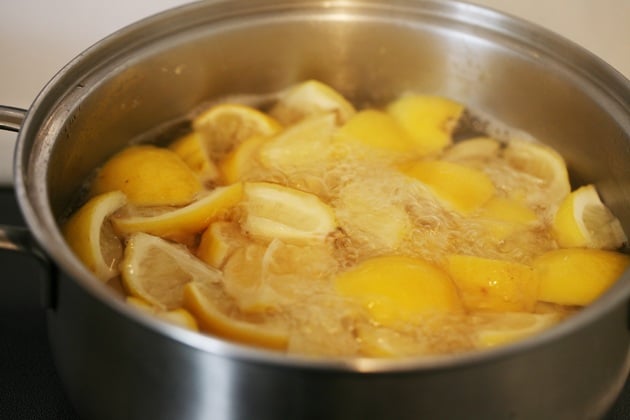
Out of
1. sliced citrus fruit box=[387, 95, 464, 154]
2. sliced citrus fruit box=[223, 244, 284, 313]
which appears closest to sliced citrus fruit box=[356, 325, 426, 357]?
sliced citrus fruit box=[223, 244, 284, 313]

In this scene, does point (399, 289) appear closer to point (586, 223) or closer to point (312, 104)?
→ point (586, 223)

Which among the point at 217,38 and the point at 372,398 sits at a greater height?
the point at 217,38

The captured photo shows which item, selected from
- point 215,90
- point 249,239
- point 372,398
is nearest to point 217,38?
point 215,90

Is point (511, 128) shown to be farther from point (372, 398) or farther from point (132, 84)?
point (372, 398)

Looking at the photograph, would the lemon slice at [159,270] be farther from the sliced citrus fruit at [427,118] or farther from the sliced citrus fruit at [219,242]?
the sliced citrus fruit at [427,118]

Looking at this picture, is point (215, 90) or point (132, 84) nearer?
point (132, 84)

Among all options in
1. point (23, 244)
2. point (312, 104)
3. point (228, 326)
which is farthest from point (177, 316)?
point (312, 104)

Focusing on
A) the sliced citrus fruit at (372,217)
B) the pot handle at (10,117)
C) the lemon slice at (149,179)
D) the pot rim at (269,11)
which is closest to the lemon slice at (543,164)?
the pot rim at (269,11)
